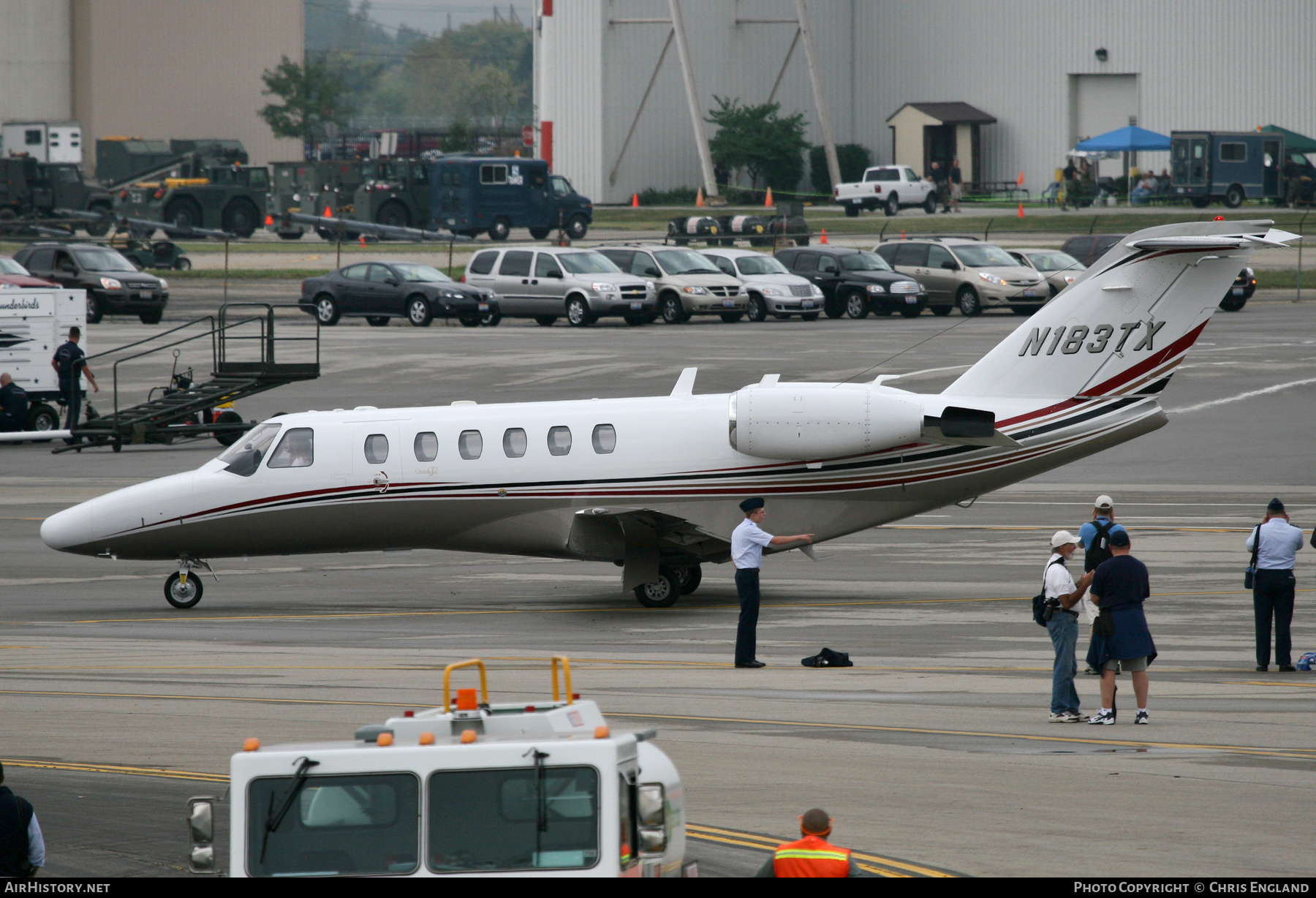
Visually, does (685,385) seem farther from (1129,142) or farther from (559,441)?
(1129,142)

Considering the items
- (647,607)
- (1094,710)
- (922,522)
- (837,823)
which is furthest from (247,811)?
(922,522)

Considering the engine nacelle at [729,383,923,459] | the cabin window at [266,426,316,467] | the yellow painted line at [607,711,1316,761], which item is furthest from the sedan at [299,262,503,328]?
the yellow painted line at [607,711,1316,761]

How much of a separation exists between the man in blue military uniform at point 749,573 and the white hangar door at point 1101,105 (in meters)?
73.0

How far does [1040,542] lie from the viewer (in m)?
24.3

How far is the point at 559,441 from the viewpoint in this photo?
2047cm

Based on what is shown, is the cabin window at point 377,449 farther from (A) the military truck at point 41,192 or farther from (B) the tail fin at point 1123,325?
(A) the military truck at point 41,192

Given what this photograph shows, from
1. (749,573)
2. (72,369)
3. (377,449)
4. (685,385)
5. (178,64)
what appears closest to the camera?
(749,573)

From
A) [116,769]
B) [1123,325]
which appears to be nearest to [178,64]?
[1123,325]

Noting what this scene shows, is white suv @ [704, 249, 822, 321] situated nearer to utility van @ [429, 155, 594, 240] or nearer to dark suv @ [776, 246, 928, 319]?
dark suv @ [776, 246, 928, 319]

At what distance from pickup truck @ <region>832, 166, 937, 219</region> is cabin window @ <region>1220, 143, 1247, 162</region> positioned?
13.7m

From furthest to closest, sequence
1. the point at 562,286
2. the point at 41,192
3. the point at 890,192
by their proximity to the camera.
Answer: the point at 890,192
the point at 41,192
the point at 562,286

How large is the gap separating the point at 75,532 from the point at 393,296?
2947 centimetres

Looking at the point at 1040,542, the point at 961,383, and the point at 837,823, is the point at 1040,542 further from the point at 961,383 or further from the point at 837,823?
the point at 837,823

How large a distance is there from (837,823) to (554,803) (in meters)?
4.16
